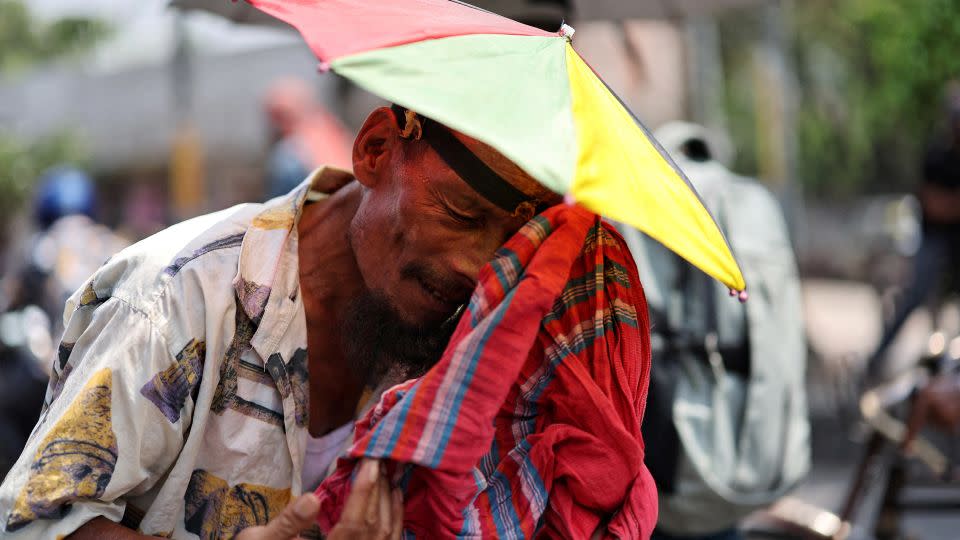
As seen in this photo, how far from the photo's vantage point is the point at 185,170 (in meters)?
10.6

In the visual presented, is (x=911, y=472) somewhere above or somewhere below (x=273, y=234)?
below

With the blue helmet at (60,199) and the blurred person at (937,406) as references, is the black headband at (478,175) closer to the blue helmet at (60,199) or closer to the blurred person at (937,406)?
the blurred person at (937,406)

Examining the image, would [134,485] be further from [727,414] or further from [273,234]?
[727,414]

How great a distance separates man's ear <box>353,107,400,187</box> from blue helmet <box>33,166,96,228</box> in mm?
3991

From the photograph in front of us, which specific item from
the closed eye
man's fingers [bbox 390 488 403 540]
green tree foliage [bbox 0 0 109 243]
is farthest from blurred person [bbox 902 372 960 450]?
green tree foliage [bbox 0 0 109 243]

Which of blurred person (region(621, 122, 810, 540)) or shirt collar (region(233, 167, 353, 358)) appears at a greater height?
shirt collar (region(233, 167, 353, 358))

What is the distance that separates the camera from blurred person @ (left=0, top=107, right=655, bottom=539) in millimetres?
1872

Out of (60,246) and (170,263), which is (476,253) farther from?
(60,246)

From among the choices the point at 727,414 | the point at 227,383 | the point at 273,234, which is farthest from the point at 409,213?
the point at 727,414

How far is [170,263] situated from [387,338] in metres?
0.42

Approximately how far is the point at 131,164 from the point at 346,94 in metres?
14.7

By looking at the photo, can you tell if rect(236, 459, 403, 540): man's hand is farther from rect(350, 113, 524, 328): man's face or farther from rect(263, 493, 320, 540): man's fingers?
rect(350, 113, 524, 328): man's face

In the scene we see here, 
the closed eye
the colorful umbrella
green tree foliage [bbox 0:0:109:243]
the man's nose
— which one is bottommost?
green tree foliage [bbox 0:0:109:243]

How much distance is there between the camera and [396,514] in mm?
1825
